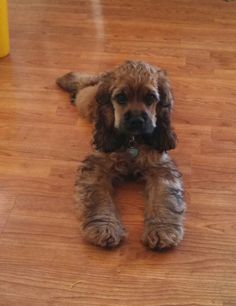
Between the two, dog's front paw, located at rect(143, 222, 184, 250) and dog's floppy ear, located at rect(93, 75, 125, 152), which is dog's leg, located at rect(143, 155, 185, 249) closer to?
dog's front paw, located at rect(143, 222, 184, 250)

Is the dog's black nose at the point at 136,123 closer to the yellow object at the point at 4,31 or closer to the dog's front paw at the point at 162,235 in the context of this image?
the dog's front paw at the point at 162,235

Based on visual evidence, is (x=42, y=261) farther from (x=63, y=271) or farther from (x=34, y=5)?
(x=34, y=5)

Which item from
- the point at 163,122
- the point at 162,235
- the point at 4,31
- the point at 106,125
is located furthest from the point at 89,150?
the point at 4,31

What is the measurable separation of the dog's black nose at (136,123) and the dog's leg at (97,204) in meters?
0.23

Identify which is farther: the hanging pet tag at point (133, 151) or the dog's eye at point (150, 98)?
the hanging pet tag at point (133, 151)

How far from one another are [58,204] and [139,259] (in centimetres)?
44

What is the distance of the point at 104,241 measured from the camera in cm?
180

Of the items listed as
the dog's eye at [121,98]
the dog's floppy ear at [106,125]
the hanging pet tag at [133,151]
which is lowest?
the hanging pet tag at [133,151]

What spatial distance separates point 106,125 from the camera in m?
2.05

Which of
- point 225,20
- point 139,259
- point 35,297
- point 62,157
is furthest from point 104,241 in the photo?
point 225,20

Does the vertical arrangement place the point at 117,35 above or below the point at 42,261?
above

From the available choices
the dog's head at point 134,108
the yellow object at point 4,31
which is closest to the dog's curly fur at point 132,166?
the dog's head at point 134,108

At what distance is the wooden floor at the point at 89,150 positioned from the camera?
173cm

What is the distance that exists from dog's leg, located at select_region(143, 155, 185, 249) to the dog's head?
0.11 meters
